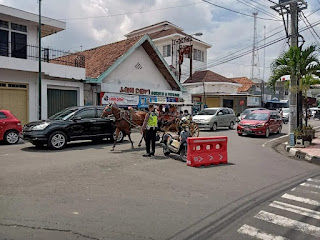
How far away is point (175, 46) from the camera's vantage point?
39281 millimetres

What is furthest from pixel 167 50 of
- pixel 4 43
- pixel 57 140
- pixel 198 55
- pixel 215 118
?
pixel 57 140

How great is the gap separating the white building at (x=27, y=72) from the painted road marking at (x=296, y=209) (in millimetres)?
16393

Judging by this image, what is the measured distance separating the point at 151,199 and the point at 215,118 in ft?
56.0

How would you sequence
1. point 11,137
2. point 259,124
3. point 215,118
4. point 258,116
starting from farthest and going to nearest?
point 215,118 → point 258,116 → point 259,124 → point 11,137

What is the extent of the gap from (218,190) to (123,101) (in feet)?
58.6

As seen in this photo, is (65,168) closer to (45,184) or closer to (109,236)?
(45,184)

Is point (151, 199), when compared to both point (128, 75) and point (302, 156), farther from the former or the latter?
point (128, 75)

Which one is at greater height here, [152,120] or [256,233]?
[152,120]

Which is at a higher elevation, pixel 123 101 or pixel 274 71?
pixel 274 71

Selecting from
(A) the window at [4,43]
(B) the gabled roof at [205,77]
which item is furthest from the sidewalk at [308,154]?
(B) the gabled roof at [205,77]

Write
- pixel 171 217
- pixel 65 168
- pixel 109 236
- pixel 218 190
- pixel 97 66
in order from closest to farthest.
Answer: pixel 109 236 < pixel 171 217 < pixel 218 190 < pixel 65 168 < pixel 97 66

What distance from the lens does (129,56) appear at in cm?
2444

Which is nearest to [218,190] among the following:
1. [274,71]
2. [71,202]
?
[71,202]

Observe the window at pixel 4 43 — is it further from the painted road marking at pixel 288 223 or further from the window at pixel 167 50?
the window at pixel 167 50
